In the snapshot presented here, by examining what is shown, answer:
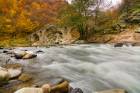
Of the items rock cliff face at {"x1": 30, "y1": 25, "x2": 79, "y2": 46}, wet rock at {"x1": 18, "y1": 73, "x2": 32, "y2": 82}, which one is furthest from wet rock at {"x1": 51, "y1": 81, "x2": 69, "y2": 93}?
rock cliff face at {"x1": 30, "y1": 25, "x2": 79, "y2": 46}

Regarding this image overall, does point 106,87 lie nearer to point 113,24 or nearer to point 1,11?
point 113,24

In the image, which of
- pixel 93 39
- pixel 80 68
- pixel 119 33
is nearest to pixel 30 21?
pixel 93 39

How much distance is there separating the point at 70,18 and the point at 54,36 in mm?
2765

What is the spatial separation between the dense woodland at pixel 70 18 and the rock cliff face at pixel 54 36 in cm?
74

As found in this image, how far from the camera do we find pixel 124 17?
29.2m

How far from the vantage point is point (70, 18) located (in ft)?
91.7

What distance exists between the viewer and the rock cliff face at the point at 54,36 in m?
27.7

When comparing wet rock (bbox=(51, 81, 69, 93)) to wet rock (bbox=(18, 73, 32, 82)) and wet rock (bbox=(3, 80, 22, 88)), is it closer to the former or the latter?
wet rock (bbox=(3, 80, 22, 88))

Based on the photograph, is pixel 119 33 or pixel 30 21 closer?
pixel 119 33

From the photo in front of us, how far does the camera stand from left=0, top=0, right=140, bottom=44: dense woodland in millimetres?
27844

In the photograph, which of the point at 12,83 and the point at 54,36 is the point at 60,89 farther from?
the point at 54,36

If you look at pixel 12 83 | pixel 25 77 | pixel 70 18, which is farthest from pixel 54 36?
pixel 12 83

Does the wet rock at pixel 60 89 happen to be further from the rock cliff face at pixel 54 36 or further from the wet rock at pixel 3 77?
the rock cliff face at pixel 54 36

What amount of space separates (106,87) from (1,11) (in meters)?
30.0
